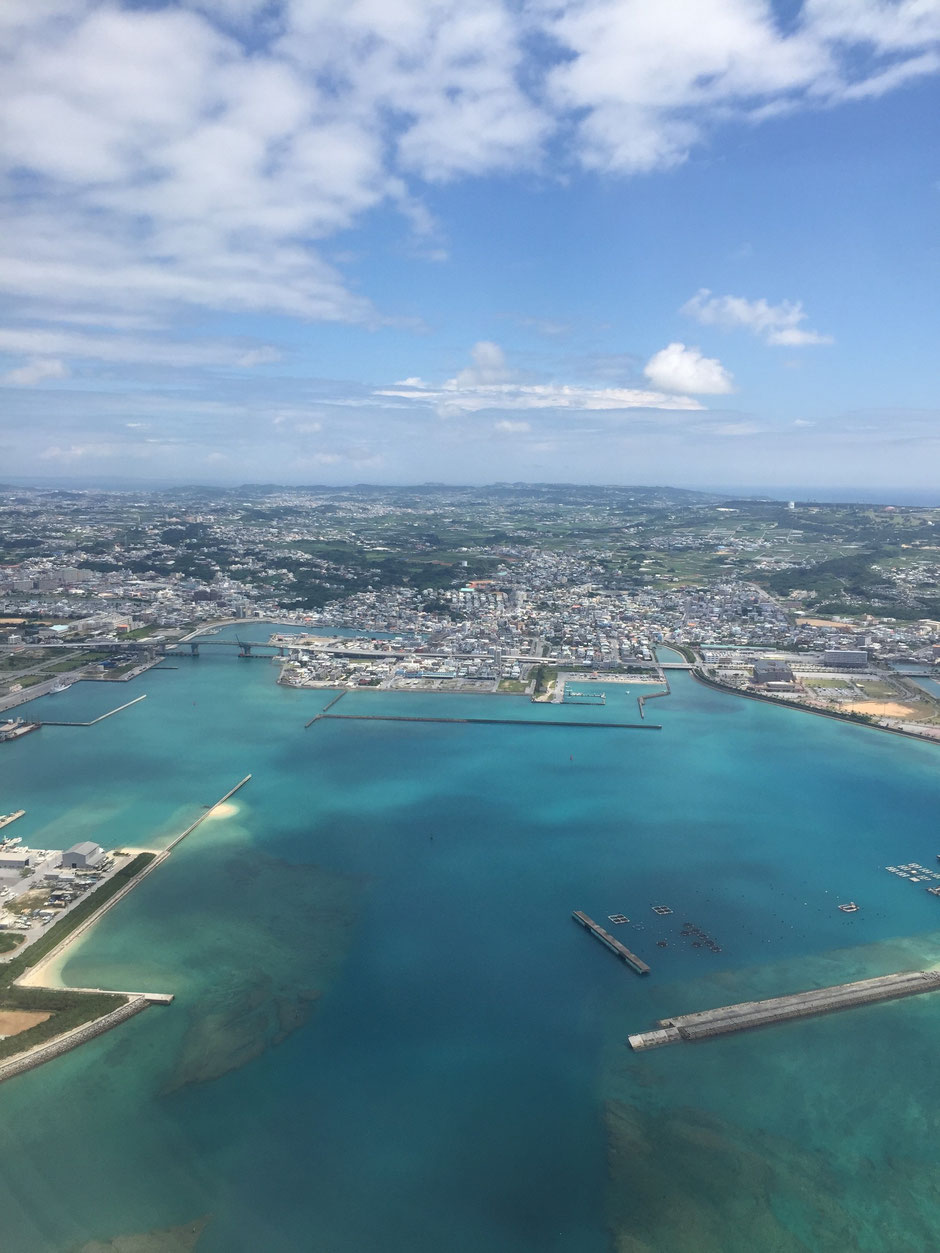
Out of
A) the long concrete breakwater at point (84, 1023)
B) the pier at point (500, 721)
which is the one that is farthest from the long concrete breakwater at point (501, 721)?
the long concrete breakwater at point (84, 1023)

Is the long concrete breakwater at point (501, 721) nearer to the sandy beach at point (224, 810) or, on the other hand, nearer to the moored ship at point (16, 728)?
the sandy beach at point (224, 810)

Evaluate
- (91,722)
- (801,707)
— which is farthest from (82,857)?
(801,707)

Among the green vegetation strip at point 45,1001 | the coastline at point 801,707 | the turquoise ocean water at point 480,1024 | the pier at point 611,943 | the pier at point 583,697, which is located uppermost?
the coastline at point 801,707

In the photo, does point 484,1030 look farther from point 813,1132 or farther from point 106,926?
point 106,926

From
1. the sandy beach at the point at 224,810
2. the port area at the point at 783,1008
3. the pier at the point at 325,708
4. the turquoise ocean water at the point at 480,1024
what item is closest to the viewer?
the turquoise ocean water at the point at 480,1024

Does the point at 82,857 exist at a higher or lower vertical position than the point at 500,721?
higher

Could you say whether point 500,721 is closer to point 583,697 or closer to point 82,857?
point 583,697

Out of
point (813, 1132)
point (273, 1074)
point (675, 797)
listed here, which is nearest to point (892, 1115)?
point (813, 1132)
